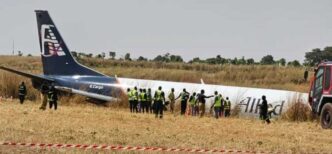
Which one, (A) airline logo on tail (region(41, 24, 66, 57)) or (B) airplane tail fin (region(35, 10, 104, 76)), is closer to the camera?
(B) airplane tail fin (region(35, 10, 104, 76))

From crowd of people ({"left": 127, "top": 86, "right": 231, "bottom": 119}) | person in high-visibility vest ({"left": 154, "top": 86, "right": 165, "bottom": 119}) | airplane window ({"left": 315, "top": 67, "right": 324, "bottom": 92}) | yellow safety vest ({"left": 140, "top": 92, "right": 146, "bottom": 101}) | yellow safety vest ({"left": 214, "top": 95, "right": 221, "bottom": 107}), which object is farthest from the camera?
yellow safety vest ({"left": 140, "top": 92, "right": 146, "bottom": 101})

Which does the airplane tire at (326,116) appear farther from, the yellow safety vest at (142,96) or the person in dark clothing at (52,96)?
the person in dark clothing at (52,96)

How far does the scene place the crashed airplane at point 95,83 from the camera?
32531mm

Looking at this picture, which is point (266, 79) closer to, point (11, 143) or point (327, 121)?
point (327, 121)

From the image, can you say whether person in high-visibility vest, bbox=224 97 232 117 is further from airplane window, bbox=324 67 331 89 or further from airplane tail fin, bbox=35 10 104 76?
airplane tail fin, bbox=35 10 104 76

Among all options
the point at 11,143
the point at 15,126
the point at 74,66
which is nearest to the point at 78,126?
the point at 15,126

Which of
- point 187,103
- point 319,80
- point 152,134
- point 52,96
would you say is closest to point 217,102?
point 187,103

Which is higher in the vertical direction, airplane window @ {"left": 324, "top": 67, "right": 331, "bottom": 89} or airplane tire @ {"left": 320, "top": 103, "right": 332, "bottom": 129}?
airplane window @ {"left": 324, "top": 67, "right": 331, "bottom": 89}

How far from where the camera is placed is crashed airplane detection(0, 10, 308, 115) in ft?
107

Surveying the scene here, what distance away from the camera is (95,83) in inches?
1545

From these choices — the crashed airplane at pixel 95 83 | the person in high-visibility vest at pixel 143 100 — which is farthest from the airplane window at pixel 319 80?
the person in high-visibility vest at pixel 143 100

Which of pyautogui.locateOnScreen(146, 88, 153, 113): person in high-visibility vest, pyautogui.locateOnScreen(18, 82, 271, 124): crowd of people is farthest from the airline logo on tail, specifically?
pyautogui.locateOnScreen(146, 88, 153, 113): person in high-visibility vest

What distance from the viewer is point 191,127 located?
2303cm

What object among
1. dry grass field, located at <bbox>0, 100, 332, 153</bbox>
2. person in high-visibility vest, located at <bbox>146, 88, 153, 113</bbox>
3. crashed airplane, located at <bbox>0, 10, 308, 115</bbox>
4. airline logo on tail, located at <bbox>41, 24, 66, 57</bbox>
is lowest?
dry grass field, located at <bbox>0, 100, 332, 153</bbox>
